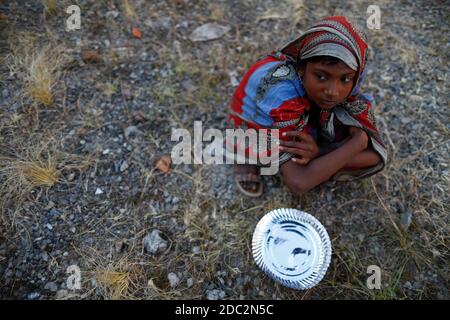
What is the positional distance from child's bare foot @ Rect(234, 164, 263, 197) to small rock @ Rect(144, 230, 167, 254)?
600 millimetres

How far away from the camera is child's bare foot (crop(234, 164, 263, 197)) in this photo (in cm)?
235

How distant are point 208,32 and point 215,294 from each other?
2120 millimetres

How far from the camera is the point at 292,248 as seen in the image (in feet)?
7.08

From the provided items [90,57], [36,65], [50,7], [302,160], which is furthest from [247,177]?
[50,7]

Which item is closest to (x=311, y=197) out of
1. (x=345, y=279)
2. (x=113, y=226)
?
(x=345, y=279)

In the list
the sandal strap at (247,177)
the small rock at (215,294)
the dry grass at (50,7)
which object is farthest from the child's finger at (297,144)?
the dry grass at (50,7)

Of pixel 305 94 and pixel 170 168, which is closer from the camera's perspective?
pixel 305 94

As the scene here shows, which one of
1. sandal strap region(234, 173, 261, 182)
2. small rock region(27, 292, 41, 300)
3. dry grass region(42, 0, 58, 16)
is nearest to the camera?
small rock region(27, 292, 41, 300)

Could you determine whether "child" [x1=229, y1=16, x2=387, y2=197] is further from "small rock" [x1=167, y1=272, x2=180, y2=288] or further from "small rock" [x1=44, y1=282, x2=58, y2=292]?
"small rock" [x1=44, y1=282, x2=58, y2=292]

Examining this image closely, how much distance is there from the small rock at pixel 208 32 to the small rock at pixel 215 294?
2009 mm

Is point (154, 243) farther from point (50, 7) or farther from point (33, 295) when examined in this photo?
point (50, 7)

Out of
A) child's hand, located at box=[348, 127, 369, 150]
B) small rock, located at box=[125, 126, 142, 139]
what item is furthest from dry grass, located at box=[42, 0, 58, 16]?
child's hand, located at box=[348, 127, 369, 150]

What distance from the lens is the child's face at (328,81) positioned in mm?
1738

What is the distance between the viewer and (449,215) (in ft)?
7.59
